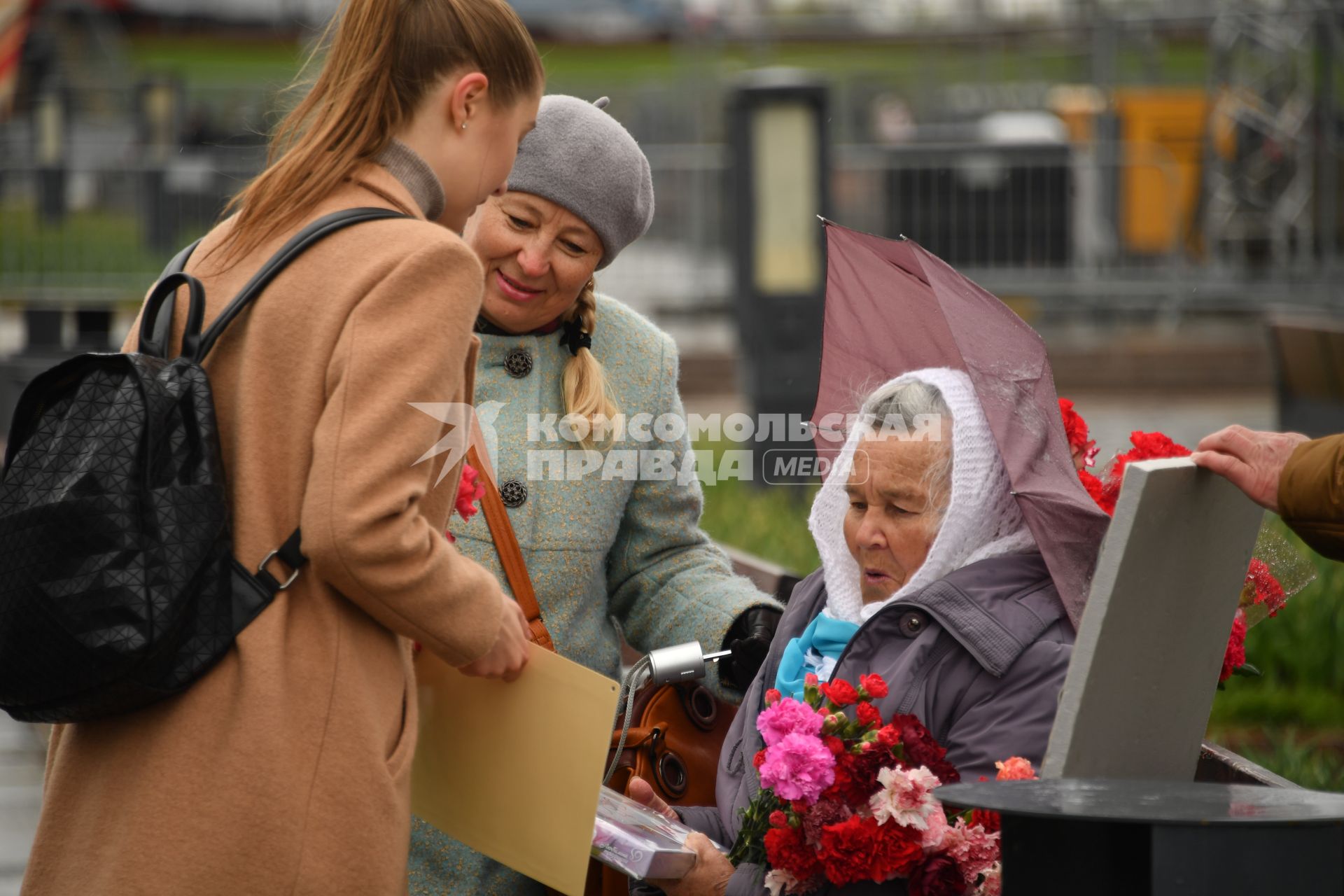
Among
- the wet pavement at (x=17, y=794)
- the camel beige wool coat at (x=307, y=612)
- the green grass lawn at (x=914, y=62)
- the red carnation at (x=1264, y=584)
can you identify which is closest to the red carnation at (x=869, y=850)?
the camel beige wool coat at (x=307, y=612)

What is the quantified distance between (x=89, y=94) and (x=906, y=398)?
2071 centimetres

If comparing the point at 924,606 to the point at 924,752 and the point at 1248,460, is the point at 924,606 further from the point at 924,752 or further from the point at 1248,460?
the point at 1248,460

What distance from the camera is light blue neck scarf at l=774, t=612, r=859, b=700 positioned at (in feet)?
9.48

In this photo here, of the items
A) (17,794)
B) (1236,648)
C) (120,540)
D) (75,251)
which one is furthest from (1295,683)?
(75,251)

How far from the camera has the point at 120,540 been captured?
1978 mm

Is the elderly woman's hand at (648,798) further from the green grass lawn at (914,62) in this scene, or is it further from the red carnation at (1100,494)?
the green grass lawn at (914,62)

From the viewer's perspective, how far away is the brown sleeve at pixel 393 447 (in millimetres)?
2035

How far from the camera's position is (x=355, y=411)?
2.04 m

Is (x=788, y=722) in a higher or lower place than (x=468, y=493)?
lower

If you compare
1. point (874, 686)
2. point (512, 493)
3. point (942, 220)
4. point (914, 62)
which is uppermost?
point (914, 62)

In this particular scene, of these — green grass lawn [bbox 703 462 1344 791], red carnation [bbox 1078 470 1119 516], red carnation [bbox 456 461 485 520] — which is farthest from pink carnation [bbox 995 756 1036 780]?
green grass lawn [bbox 703 462 1344 791]

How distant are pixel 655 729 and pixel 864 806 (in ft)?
2.18

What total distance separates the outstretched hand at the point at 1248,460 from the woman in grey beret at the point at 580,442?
108 cm

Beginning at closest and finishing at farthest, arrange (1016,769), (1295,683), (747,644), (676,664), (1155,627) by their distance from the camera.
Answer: (1155,627) → (1016,769) → (676,664) → (747,644) → (1295,683)
